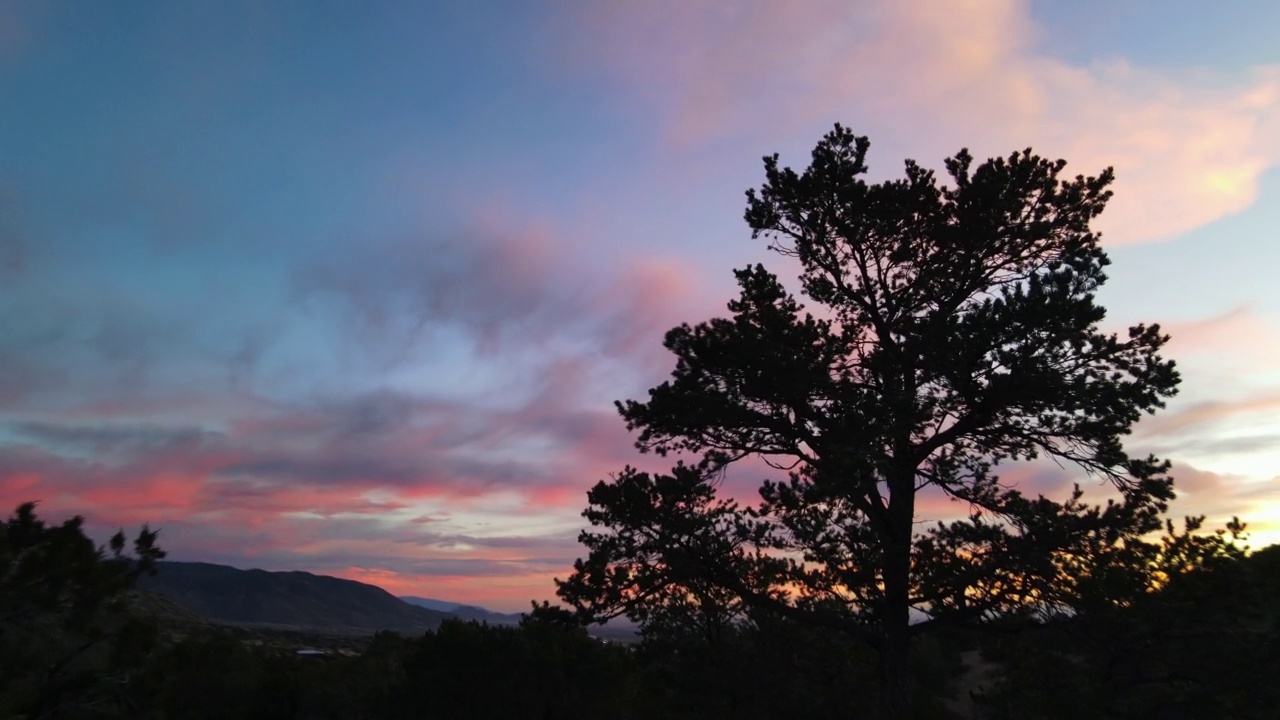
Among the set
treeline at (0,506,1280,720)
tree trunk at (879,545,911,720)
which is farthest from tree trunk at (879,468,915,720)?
treeline at (0,506,1280,720)

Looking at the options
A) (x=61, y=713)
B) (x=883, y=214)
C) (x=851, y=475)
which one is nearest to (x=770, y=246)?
(x=883, y=214)

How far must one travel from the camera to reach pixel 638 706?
2159 cm

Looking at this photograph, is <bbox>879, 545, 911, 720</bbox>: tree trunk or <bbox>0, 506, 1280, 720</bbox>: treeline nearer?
<bbox>0, 506, 1280, 720</bbox>: treeline

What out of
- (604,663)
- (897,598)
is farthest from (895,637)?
(604,663)

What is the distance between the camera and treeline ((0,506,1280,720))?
32.6ft

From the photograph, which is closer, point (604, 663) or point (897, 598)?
point (897, 598)

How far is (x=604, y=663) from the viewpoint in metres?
21.4

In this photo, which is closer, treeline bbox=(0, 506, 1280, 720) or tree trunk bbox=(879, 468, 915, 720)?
treeline bbox=(0, 506, 1280, 720)

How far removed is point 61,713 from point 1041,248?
17.5 m

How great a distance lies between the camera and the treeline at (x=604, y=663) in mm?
9930

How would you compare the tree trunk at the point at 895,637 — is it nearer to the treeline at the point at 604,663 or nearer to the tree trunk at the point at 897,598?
the tree trunk at the point at 897,598

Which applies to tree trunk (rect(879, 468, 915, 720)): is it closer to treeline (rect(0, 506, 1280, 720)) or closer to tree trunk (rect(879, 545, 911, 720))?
tree trunk (rect(879, 545, 911, 720))

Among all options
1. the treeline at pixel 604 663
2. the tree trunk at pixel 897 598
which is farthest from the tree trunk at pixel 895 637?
the treeline at pixel 604 663

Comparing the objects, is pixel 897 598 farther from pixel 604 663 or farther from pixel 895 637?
pixel 604 663
